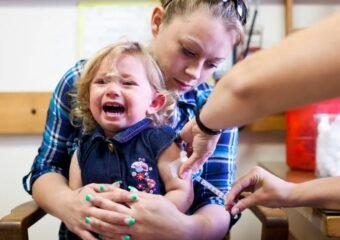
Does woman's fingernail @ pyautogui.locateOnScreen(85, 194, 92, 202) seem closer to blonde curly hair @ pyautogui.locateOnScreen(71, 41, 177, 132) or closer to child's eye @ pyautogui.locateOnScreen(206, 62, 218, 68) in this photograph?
blonde curly hair @ pyautogui.locateOnScreen(71, 41, 177, 132)

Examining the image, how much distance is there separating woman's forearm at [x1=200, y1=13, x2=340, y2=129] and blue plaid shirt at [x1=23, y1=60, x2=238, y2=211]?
54cm

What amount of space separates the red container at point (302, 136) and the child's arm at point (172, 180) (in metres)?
0.63

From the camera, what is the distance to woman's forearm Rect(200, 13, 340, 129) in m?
0.52

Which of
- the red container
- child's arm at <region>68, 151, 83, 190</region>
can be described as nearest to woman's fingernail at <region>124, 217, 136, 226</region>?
child's arm at <region>68, 151, 83, 190</region>

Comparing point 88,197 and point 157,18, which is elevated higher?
point 157,18

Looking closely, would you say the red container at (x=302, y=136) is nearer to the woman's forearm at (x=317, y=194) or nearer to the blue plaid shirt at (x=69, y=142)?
the blue plaid shirt at (x=69, y=142)

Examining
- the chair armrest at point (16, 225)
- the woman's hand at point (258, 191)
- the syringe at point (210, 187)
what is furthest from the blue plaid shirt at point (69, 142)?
the woman's hand at point (258, 191)

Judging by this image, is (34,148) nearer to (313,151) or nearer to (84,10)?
(84,10)

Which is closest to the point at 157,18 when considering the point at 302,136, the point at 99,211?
the point at 99,211

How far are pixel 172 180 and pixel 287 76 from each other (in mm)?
503

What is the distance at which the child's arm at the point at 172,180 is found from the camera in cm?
99

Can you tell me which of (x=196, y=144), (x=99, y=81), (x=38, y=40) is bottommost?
(x=196, y=144)

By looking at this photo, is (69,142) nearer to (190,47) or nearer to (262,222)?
(190,47)

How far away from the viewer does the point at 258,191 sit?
0.90m
